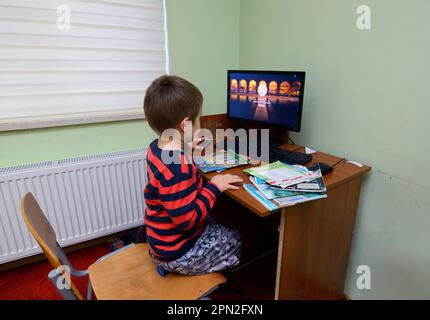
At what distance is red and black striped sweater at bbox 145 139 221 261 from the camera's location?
88cm

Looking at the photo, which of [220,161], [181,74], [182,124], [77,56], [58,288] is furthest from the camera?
[181,74]

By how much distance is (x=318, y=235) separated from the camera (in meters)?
1.14

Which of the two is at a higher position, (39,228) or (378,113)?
(378,113)

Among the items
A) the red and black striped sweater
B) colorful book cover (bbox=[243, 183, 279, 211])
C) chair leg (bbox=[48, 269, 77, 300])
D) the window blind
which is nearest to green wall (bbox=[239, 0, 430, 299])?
colorful book cover (bbox=[243, 183, 279, 211])

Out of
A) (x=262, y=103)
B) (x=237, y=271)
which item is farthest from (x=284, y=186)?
(x=237, y=271)

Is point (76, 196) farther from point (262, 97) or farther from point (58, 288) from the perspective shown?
point (262, 97)

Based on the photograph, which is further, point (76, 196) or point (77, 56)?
point (76, 196)

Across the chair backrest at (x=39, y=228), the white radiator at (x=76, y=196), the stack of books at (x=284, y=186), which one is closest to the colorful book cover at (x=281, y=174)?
the stack of books at (x=284, y=186)

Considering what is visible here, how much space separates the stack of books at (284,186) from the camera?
0.96 m

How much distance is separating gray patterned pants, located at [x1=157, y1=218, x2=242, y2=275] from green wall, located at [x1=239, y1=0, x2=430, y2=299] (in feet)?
2.37

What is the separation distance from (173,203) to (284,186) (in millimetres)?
429
